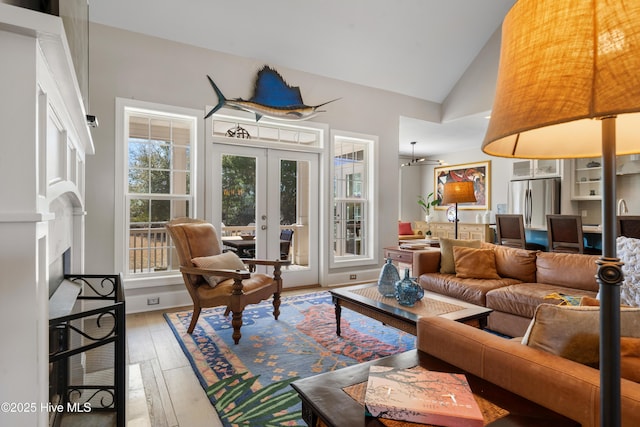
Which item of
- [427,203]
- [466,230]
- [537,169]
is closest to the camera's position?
[537,169]

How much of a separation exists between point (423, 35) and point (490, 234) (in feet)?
15.5

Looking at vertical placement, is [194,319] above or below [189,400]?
above

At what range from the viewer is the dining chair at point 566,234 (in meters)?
4.01

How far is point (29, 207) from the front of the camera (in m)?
0.82

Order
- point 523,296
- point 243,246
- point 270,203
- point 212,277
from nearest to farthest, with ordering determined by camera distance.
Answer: point 523,296, point 212,277, point 243,246, point 270,203

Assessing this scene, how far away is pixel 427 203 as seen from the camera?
933cm

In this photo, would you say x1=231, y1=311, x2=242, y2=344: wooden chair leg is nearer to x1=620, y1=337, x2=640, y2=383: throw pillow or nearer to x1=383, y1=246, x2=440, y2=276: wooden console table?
x1=383, y1=246, x2=440, y2=276: wooden console table

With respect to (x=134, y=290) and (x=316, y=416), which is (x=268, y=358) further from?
(x=134, y=290)

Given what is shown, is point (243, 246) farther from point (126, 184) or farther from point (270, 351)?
point (270, 351)

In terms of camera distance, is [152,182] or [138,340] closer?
[138,340]

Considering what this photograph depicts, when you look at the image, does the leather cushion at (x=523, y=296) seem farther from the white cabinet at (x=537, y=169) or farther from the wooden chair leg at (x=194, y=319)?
the white cabinet at (x=537, y=169)

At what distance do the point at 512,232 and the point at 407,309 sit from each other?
333 cm

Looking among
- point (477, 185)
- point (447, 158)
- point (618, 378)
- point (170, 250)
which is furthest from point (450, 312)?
point (447, 158)

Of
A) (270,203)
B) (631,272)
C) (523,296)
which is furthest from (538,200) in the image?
(270,203)
